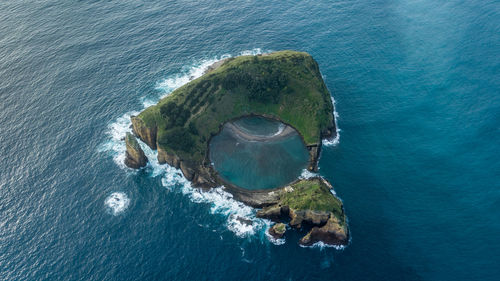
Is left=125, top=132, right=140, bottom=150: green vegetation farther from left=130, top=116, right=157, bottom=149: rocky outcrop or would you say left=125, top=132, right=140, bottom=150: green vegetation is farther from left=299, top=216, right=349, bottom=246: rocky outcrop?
left=299, top=216, right=349, bottom=246: rocky outcrop

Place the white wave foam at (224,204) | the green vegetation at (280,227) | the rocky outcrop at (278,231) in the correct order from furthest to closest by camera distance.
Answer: the white wave foam at (224,204)
the green vegetation at (280,227)
the rocky outcrop at (278,231)

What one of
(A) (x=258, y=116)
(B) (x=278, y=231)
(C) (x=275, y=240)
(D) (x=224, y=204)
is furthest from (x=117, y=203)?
(A) (x=258, y=116)

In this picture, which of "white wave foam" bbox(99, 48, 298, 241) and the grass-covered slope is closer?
"white wave foam" bbox(99, 48, 298, 241)

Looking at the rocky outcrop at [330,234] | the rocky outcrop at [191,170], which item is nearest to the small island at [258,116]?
the rocky outcrop at [191,170]

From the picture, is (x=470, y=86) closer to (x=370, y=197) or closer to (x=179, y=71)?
(x=370, y=197)

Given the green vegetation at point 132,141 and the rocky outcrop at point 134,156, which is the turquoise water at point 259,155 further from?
the green vegetation at point 132,141

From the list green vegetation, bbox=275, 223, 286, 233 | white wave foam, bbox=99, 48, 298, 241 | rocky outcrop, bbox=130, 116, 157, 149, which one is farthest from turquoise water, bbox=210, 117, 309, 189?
rocky outcrop, bbox=130, 116, 157, 149
